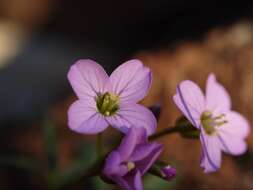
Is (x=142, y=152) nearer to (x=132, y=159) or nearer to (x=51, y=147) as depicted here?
(x=132, y=159)

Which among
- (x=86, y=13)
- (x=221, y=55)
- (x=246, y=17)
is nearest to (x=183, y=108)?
(x=221, y=55)

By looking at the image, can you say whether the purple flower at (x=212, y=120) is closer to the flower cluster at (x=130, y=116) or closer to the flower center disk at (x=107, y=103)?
the flower cluster at (x=130, y=116)

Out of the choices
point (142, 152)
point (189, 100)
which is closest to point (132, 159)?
point (142, 152)

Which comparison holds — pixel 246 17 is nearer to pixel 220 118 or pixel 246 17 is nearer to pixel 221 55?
pixel 221 55

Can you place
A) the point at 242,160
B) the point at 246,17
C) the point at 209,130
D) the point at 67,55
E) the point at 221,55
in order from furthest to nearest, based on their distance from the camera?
the point at 67,55
the point at 246,17
the point at 221,55
the point at 242,160
the point at 209,130

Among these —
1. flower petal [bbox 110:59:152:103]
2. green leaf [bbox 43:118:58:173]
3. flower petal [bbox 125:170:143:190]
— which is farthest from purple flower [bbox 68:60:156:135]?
green leaf [bbox 43:118:58:173]

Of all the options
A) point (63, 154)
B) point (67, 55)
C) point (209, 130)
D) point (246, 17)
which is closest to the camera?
point (209, 130)

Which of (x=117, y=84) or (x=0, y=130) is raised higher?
(x=117, y=84)
